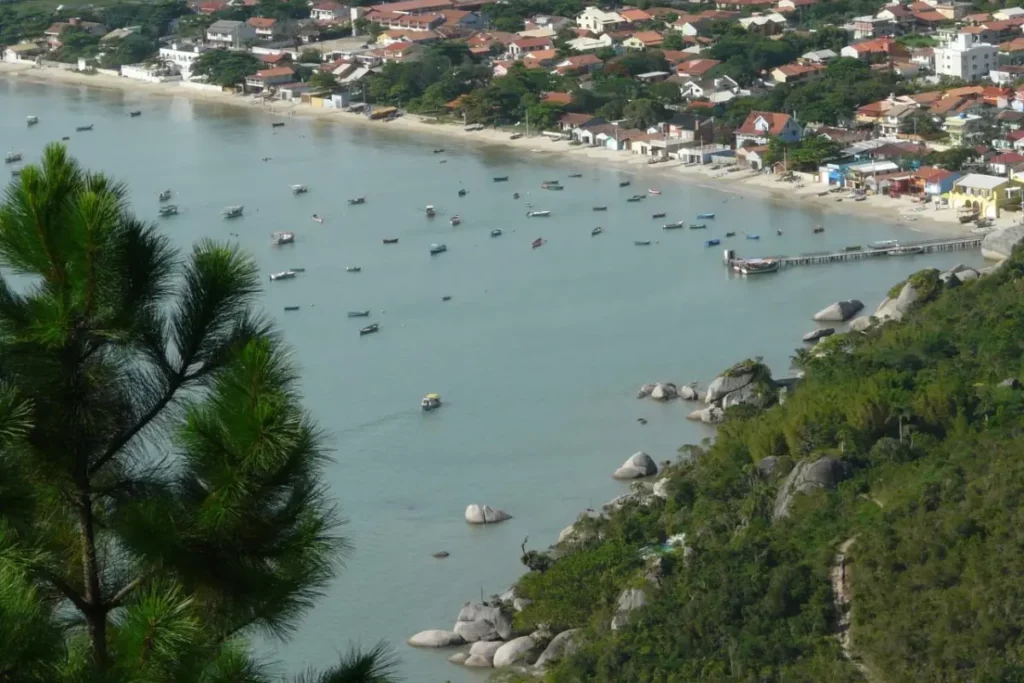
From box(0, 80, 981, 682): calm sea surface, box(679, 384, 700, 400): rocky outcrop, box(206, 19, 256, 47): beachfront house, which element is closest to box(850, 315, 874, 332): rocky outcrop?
box(0, 80, 981, 682): calm sea surface

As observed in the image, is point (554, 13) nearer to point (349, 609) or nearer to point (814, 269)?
point (814, 269)

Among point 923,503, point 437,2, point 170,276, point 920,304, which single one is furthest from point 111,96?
point 170,276

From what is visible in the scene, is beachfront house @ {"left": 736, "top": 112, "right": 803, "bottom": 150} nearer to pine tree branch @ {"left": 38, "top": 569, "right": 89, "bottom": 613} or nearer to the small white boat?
the small white boat

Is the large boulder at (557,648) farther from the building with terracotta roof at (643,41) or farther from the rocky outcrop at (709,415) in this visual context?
the building with terracotta roof at (643,41)

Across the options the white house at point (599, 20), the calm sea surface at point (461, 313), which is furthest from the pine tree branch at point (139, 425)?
the white house at point (599, 20)

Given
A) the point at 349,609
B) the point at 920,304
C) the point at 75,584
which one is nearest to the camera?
the point at 75,584

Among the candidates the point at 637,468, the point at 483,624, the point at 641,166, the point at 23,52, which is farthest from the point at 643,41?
the point at 483,624

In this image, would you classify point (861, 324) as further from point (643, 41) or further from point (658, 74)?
point (643, 41)
